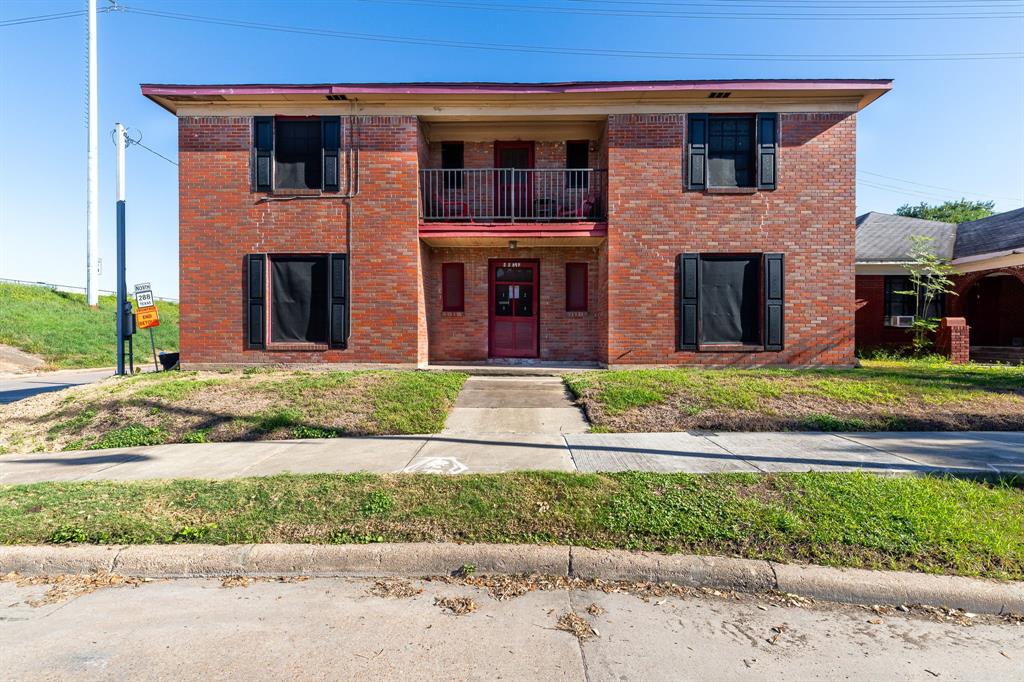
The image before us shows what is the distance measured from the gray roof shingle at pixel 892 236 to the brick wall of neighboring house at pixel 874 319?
73 centimetres

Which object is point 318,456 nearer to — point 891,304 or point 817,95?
point 817,95

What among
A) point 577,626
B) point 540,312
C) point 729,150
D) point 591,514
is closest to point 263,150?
point 540,312

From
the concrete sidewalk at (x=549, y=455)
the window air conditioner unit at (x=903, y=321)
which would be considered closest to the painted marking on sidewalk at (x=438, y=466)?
the concrete sidewalk at (x=549, y=455)

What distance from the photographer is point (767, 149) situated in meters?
11.2

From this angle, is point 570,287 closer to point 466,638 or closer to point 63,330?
point 466,638

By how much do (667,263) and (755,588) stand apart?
9008mm

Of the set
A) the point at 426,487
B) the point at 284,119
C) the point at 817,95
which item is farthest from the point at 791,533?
the point at 284,119

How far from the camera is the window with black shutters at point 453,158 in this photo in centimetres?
1294

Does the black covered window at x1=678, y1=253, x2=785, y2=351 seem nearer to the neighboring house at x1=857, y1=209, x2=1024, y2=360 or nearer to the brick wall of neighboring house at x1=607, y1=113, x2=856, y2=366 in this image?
the brick wall of neighboring house at x1=607, y1=113, x2=856, y2=366

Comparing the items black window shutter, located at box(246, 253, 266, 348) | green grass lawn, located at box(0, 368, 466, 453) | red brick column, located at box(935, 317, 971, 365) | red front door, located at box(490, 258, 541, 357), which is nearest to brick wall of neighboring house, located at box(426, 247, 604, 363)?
red front door, located at box(490, 258, 541, 357)

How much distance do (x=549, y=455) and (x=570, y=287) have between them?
7.86m

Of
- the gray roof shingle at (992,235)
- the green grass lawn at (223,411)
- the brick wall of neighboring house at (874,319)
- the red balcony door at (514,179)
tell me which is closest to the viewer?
the green grass lawn at (223,411)

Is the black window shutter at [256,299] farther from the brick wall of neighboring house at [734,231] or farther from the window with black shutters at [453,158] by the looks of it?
the brick wall of neighboring house at [734,231]

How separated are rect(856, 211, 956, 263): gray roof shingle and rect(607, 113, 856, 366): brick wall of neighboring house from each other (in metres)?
5.88
